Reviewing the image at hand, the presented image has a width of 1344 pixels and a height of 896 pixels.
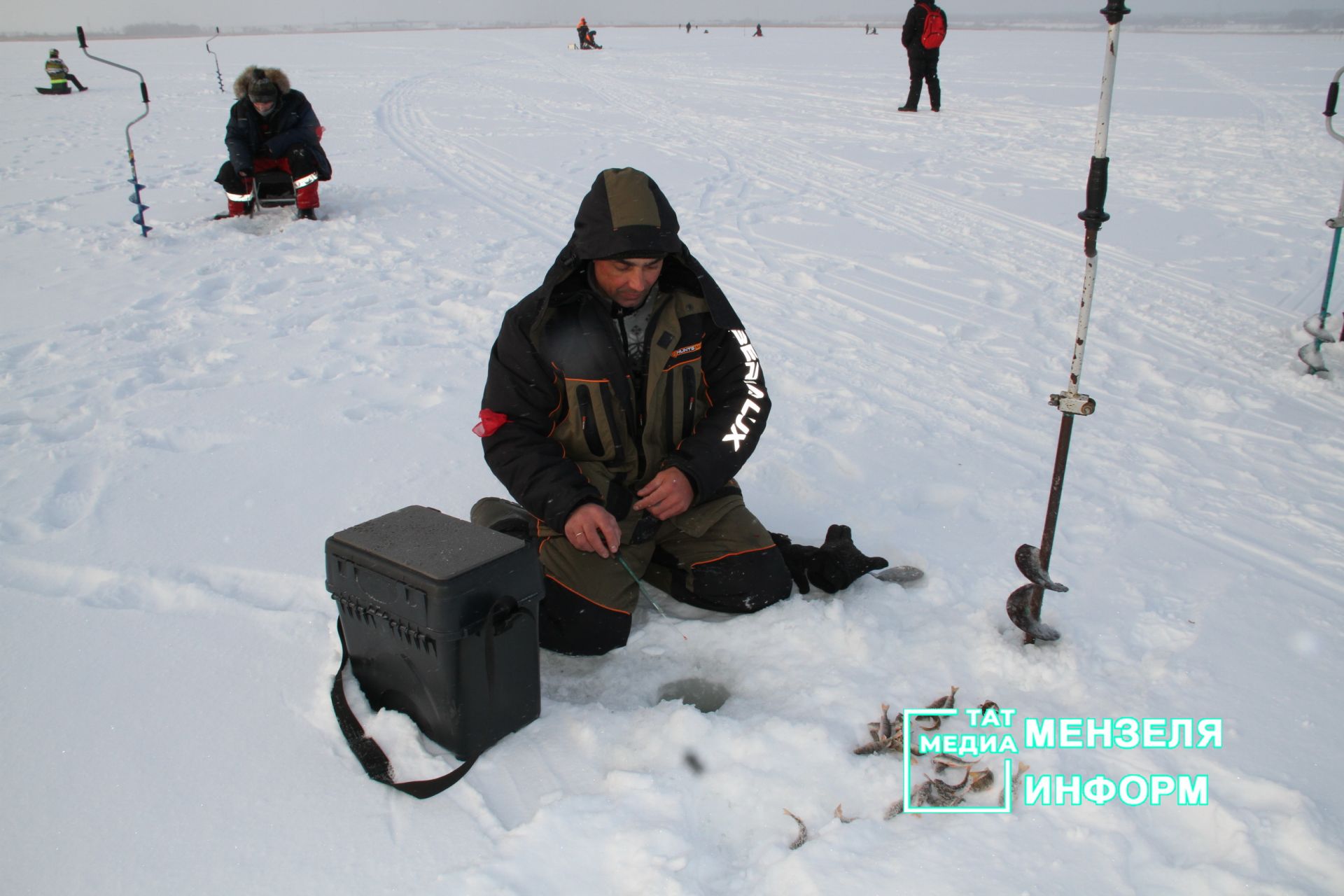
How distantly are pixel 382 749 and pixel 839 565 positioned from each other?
138 centimetres

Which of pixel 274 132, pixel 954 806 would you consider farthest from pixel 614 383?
pixel 274 132

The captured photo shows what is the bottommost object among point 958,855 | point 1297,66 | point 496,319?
point 958,855

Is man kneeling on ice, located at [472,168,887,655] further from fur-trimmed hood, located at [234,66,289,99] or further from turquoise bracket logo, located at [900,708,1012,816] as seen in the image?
fur-trimmed hood, located at [234,66,289,99]

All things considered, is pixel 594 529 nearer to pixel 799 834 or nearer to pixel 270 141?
pixel 799 834

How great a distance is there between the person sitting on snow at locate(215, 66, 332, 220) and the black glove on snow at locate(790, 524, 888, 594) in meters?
5.94

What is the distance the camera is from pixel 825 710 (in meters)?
2.17

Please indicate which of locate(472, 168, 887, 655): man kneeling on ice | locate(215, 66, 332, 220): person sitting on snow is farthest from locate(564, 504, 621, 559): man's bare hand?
locate(215, 66, 332, 220): person sitting on snow

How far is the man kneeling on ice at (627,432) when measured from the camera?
2344 mm

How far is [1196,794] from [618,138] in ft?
33.8

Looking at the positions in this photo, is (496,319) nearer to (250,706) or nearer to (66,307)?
(66,307)

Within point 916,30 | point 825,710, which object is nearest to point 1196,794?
point 825,710

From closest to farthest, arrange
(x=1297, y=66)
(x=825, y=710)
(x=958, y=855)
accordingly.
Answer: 1. (x=958, y=855)
2. (x=825, y=710)
3. (x=1297, y=66)

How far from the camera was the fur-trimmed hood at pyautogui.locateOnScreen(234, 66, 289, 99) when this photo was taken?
6824 millimetres

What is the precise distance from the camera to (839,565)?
2.64 metres
